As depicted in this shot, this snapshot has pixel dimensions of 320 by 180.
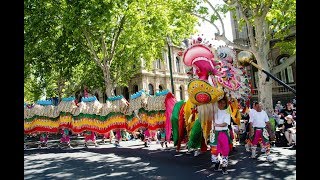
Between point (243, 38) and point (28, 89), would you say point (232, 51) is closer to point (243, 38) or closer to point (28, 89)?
point (243, 38)

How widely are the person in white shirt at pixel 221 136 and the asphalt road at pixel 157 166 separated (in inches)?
13.4

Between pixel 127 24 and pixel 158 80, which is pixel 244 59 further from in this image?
pixel 158 80

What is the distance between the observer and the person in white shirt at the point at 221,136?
7.45 metres

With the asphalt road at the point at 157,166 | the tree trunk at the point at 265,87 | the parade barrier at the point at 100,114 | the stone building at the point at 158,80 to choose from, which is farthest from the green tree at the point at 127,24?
the stone building at the point at 158,80

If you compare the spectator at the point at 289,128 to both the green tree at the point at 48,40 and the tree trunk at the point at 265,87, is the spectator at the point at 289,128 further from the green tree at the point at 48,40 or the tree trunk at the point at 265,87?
the green tree at the point at 48,40

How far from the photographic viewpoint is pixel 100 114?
44.2ft

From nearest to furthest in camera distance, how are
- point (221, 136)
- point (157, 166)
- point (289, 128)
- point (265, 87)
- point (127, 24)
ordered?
1. point (221, 136)
2. point (157, 166)
3. point (289, 128)
4. point (265, 87)
5. point (127, 24)

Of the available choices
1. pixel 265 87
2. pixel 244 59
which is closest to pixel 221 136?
pixel 244 59

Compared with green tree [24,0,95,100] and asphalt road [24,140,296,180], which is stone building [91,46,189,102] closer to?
green tree [24,0,95,100]

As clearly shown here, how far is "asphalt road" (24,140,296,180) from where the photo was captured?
7.41m

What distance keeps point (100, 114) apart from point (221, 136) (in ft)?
23.8

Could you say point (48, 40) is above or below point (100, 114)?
above

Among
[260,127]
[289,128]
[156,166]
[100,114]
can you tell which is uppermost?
[100,114]

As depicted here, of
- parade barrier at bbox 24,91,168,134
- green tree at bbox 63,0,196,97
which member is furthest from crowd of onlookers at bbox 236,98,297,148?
green tree at bbox 63,0,196,97
